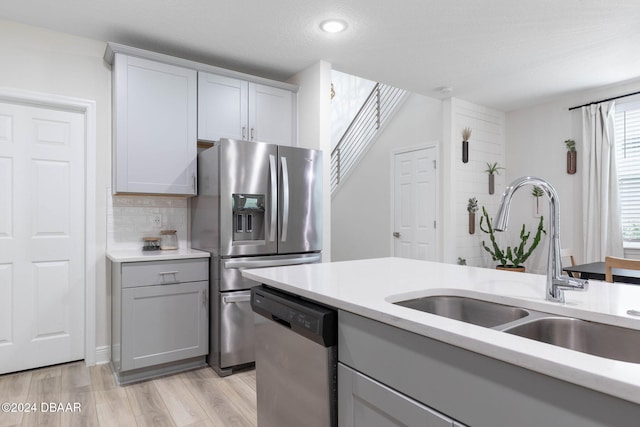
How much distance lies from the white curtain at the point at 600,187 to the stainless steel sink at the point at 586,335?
380cm

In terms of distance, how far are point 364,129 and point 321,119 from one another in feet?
8.26

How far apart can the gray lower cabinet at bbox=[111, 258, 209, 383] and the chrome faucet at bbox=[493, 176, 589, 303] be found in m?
2.37

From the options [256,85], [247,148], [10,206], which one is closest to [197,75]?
[256,85]

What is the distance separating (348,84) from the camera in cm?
640

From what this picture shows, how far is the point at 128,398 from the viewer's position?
250cm

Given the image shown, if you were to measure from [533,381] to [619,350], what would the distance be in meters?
0.50

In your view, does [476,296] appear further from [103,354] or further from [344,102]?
[344,102]

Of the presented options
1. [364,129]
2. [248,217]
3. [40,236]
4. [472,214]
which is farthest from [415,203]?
[40,236]

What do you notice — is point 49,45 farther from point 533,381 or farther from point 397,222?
point 397,222

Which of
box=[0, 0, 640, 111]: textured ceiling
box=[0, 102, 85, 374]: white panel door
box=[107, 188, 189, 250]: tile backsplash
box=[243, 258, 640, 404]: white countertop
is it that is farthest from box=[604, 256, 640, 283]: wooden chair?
box=[0, 102, 85, 374]: white panel door

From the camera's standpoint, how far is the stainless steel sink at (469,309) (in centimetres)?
128

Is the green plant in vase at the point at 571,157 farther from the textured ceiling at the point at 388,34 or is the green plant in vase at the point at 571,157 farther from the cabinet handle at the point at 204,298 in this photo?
the cabinet handle at the point at 204,298

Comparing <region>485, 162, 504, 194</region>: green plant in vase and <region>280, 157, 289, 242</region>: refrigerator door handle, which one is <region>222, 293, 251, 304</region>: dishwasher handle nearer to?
<region>280, 157, 289, 242</region>: refrigerator door handle

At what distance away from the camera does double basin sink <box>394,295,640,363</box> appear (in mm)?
1012
